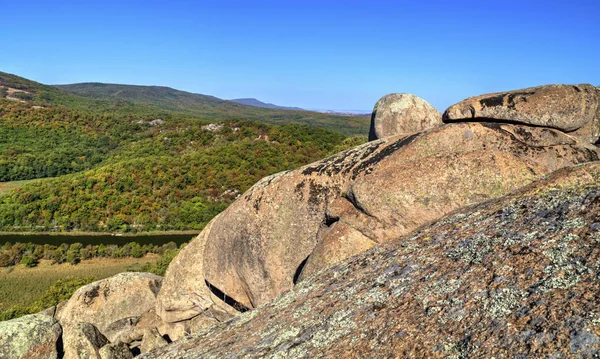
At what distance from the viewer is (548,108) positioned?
1199 cm

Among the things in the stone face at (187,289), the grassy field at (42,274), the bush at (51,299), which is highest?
the stone face at (187,289)

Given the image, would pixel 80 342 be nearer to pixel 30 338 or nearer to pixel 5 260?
pixel 30 338

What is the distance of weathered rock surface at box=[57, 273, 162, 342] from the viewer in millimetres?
21906

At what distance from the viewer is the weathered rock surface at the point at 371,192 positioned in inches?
444

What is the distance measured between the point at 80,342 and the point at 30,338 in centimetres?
193

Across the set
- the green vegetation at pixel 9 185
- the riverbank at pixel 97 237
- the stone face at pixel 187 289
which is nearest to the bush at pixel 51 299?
the stone face at pixel 187 289

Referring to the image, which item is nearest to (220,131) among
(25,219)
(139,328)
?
(25,219)

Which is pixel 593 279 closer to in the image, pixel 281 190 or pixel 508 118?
pixel 508 118

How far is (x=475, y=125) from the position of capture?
12617 millimetres

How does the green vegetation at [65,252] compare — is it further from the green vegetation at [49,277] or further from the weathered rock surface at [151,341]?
the weathered rock surface at [151,341]

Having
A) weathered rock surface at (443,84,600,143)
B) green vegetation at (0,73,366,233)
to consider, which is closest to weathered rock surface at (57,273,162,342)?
weathered rock surface at (443,84,600,143)

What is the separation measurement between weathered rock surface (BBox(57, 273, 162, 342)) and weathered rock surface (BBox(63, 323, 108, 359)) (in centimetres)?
266

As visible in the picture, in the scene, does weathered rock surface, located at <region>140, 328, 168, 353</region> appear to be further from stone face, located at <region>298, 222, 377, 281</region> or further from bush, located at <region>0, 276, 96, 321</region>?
bush, located at <region>0, 276, 96, 321</region>

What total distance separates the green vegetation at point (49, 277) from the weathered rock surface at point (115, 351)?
18.5m
